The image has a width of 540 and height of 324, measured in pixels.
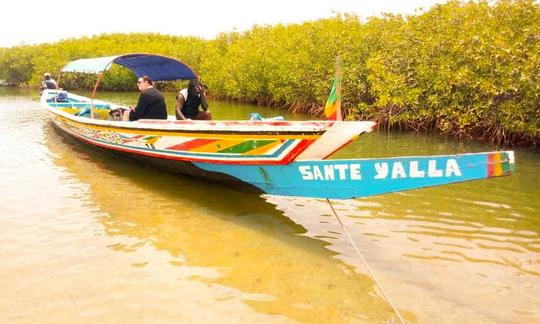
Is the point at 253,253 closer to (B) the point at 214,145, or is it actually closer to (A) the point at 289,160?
(A) the point at 289,160

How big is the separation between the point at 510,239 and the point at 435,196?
182 centimetres

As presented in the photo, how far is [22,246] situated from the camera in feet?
15.4

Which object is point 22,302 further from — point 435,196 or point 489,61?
point 489,61

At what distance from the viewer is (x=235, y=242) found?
498 cm

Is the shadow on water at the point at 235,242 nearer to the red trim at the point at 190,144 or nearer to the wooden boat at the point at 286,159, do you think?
the wooden boat at the point at 286,159

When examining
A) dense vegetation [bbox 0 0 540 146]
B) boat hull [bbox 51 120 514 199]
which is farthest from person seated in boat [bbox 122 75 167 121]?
dense vegetation [bbox 0 0 540 146]

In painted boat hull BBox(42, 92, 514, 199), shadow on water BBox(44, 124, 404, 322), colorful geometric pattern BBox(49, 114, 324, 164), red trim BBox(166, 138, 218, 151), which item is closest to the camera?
shadow on water BBox(44, 124, 404, 322)

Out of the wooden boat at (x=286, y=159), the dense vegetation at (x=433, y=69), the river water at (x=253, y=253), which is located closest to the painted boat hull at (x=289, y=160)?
the wooden boat at (x=286, y=159)

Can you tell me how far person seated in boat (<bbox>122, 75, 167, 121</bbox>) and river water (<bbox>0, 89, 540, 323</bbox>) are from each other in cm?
115

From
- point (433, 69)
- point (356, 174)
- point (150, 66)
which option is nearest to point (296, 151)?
point (356, 174)

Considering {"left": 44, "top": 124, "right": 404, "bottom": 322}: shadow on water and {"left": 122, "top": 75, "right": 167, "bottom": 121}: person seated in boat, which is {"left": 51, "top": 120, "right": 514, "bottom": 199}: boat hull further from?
{"left": 122, "top": 75, "right": 167, "bottom": 121}: person seated in boat

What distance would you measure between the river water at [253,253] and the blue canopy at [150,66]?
2849 mm

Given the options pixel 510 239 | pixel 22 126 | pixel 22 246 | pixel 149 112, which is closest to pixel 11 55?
pixel 22 126

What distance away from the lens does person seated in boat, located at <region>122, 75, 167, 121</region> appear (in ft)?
25.0
